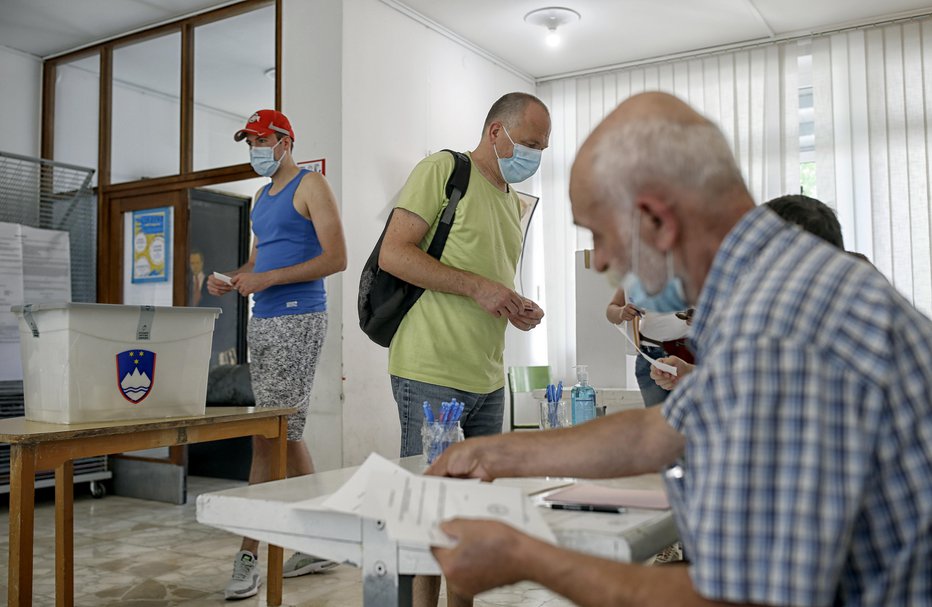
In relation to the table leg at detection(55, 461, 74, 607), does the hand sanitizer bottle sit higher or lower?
higher

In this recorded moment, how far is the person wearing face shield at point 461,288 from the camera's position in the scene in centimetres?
203

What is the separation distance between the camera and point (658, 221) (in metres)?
0.85

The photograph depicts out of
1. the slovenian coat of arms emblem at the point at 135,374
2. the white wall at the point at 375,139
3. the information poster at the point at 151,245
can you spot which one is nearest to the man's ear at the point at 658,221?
the slovenian coat of arms emblem at the point at 135,374

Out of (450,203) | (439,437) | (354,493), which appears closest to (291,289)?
(450,203)

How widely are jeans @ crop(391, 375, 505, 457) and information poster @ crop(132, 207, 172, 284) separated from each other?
338cm

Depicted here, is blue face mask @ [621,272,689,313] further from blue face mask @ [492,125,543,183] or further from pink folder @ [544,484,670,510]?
blue face mask @ [492,125,543,183]

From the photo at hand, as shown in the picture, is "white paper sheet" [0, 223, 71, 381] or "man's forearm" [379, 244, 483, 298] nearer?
"man's forearm" [379, 244, 483, 298]

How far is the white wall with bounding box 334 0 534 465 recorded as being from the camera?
438 cm

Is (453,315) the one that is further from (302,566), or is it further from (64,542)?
(302,566)

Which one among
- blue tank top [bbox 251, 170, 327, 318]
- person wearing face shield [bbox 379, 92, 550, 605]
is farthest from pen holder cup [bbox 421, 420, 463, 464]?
blue tank top [bbox 251, 170, 327, 318]

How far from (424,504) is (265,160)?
237 centimetres

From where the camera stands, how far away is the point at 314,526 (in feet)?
3.41

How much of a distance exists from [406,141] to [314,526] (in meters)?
4.03

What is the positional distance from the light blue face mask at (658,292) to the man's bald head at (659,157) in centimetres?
5
